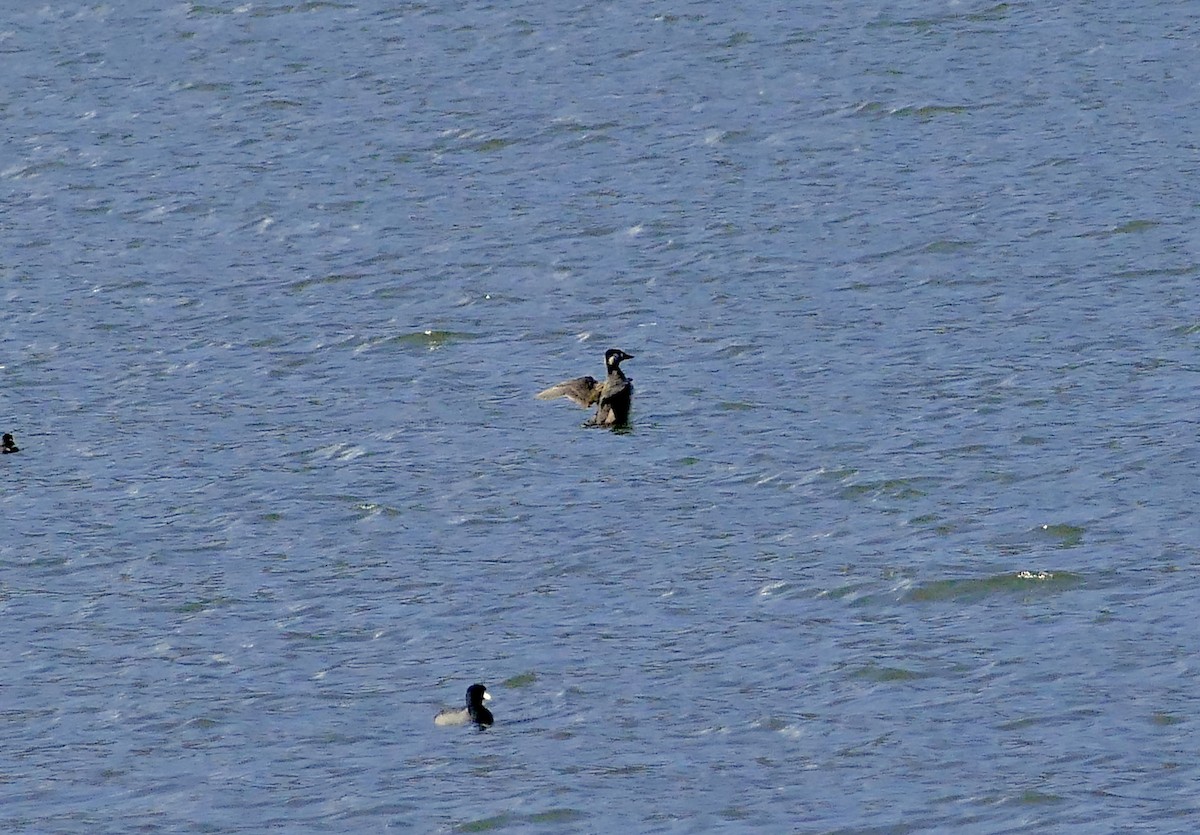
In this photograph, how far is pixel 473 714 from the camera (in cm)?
1745

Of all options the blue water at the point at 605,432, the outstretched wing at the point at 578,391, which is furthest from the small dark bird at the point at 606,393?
the blue water at the point at 605,432

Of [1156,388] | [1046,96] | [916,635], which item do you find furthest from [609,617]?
[1046,96]

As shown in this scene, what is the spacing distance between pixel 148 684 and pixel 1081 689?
7.01 meters

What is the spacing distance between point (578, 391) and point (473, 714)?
8.40 m

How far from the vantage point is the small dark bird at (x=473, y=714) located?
1745 centimetres

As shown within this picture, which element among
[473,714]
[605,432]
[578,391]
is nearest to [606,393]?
[605,432]

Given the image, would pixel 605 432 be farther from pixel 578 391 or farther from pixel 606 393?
pixel 578 391

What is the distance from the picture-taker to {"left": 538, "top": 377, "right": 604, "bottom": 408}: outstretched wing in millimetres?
25234

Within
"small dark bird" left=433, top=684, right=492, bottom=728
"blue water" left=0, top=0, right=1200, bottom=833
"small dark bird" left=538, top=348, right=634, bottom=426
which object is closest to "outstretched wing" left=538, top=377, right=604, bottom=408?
"small dark bird" left=538, top=348, right=634, bottom=426

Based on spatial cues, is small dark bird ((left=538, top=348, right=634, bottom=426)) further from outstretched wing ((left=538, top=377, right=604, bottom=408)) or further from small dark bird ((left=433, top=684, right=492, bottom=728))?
small dark bird ((left=433, top=684, right=492, bottom=728))

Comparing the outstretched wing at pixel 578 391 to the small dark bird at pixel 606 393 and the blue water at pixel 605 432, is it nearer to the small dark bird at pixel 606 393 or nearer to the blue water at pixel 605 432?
the small dark bird at pixel 606 393

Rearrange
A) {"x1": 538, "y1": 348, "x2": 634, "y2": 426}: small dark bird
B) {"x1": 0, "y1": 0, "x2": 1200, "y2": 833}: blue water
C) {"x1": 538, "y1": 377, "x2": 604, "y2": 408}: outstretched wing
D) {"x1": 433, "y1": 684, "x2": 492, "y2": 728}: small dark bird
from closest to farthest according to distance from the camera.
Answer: {"x1": 0, "y1": 0, "x2": 1200, "y2": 833}: blue water
{"x1": 433, "y1": 684, "x2": 492, "y2": 728}: small dark bird
{"x1": 538, "y1": 348, "x2": 634, "y2": 426}: small dark bird
{"x1": 538, "y1": 377, "x2": 604, "y2": 408}: outstretched wing

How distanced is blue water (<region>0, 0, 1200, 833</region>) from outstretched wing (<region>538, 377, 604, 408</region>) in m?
0.19

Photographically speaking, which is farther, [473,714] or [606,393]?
[606,393]
